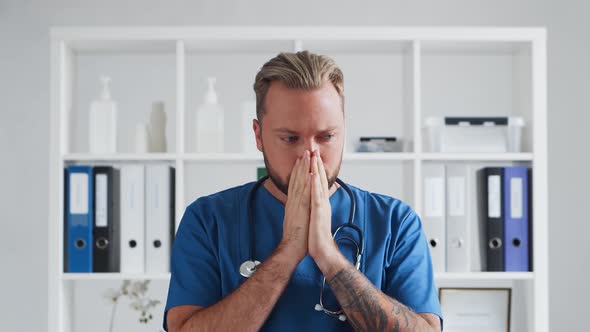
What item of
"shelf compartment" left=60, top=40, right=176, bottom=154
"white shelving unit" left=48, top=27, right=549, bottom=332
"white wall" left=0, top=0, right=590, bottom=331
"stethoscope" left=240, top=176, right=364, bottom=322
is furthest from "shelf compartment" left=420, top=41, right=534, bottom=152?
"stethoscope" left=240, top=176, right=364, bottom=322

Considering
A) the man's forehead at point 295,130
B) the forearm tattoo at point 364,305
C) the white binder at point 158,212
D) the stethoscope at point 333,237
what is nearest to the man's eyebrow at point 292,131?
the man's forehead at point 295,130

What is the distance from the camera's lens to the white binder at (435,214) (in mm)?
2418

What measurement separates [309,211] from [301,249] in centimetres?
8

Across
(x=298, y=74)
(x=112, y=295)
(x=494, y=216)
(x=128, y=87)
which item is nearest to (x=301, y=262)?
(x=298, y=74)

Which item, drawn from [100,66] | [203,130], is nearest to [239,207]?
[203,130]

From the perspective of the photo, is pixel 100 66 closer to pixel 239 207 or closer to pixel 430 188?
pixel 430 188

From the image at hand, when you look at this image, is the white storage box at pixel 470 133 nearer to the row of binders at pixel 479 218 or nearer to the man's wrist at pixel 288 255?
the row of binders at pixel 479 218

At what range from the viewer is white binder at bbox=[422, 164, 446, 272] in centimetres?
242

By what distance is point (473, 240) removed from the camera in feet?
7.99

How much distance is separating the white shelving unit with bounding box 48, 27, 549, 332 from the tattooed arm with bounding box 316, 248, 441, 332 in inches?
41.9

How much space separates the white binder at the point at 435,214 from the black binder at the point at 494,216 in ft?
0.49

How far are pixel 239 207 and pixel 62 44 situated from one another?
1254mm

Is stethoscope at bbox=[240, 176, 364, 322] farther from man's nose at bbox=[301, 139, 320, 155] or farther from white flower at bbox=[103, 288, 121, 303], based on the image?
white flower at bbox=[103, 288, 121, 303]

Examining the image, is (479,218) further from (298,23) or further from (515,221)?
(298,23)
